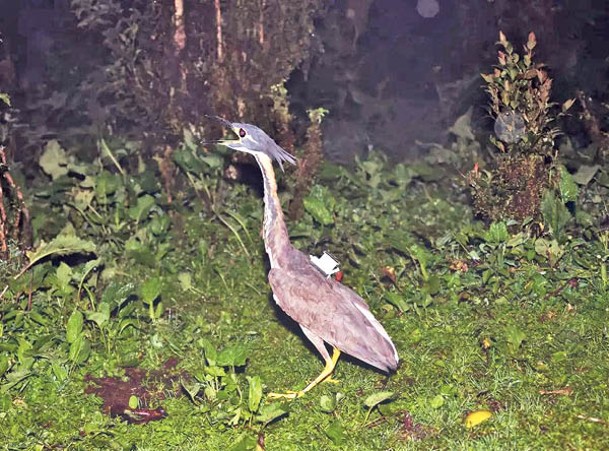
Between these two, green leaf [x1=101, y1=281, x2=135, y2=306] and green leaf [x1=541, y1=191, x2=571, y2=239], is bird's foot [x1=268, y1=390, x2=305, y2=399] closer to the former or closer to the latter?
green leaf [x1=101, y1=281, x2=135, y2=306]

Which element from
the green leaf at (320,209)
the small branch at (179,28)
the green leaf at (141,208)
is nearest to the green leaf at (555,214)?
the green leaf at (320,209)

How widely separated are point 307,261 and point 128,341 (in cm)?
135

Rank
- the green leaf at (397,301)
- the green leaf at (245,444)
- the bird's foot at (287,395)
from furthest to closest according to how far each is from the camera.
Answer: the green leaf at (397,301)
the bird's foot at (287,395)
the green leaf at (245,444)

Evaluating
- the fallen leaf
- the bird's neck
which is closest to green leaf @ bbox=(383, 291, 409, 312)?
the bird's neck

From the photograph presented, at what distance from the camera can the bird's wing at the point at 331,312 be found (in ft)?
15.3

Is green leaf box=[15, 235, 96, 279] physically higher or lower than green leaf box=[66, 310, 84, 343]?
higher

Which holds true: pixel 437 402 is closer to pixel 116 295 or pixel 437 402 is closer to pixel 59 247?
pixel 116 295

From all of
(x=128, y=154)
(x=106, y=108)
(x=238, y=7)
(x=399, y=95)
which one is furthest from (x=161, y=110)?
(x=399, y=95)

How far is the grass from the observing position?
14.8 feet

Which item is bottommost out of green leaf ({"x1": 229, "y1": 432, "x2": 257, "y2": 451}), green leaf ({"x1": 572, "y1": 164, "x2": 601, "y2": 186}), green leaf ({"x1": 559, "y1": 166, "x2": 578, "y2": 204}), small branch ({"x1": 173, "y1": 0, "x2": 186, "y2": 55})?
green leaf ({"x1": 229, "y1": 432, "x2": 257, "y2": 451})

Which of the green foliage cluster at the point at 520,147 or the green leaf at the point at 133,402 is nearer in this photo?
the green leaf at the point at 133,402

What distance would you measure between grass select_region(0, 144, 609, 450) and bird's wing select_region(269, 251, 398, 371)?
0.90 ft

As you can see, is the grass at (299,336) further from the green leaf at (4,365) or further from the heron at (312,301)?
the heron at (312,301)

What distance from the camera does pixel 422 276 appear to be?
606cm
